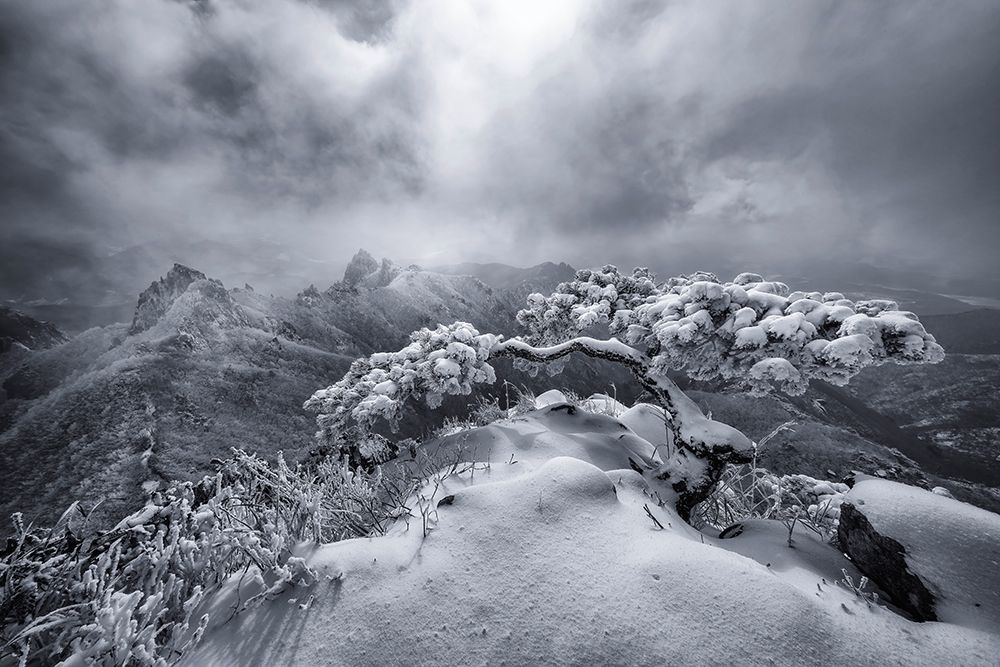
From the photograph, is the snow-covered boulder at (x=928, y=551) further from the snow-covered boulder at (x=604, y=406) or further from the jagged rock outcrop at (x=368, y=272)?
the jagged rock outcrop at (x=368, y=272)

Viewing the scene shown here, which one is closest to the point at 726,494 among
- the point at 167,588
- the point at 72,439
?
the point at 167,588

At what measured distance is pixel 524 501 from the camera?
2.89 m

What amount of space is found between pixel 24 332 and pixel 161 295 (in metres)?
37.9

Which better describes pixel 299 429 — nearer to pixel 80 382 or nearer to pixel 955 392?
pixel 80 382

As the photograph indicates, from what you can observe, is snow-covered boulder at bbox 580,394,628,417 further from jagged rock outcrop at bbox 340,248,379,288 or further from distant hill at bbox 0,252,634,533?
jagged rock outcrop at bbox 340,248,379,288

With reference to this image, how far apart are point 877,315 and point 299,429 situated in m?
24.1

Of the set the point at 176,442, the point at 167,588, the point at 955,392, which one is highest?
the point at 167,588

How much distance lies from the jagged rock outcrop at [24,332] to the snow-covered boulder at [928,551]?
7035 centimetres

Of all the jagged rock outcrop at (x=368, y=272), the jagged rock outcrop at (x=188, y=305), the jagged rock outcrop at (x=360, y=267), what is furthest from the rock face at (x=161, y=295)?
the jagged rock outcrop at (x=360, y=267)

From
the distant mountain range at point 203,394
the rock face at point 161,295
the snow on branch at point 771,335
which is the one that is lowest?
the distant mountain range at point 203,394

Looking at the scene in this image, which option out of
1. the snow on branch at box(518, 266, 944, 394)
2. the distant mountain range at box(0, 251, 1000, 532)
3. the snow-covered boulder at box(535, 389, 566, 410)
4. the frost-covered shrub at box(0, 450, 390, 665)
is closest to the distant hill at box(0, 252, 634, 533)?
the distant mountain range at box(0, 251, 1000, 532)

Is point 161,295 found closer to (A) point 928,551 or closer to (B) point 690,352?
(B) point 690,352

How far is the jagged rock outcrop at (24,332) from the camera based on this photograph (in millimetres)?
43237

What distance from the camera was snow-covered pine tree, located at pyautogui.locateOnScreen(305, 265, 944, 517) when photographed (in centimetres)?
315
